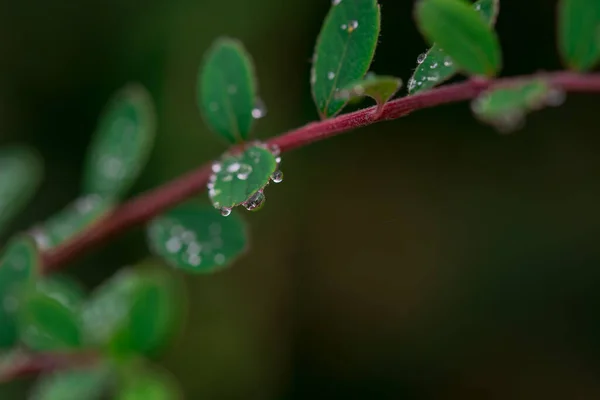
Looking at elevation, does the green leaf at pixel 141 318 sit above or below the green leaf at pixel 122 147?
below

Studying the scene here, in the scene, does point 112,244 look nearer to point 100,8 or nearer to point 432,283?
point 100,8

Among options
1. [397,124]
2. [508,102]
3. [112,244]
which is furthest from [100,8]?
[508,102]

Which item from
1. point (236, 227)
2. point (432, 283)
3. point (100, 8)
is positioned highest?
point (100, 8)

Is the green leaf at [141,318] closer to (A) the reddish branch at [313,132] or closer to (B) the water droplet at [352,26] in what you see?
(A) the reddish branch at [313,132]

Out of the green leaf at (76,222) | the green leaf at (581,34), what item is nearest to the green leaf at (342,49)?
the green leaf at (581,34)

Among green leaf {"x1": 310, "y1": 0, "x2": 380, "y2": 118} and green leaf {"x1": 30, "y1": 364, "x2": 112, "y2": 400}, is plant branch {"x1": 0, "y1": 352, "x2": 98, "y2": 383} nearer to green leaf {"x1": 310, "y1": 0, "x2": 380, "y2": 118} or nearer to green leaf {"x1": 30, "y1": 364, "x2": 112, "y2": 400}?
green leaf {"x1": 30, "y1": 364, "x2": 112, "y2": 400}

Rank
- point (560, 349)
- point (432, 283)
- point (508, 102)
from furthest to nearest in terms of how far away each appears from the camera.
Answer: point (432, 283) < point (560, 349) < point (508, 102)
